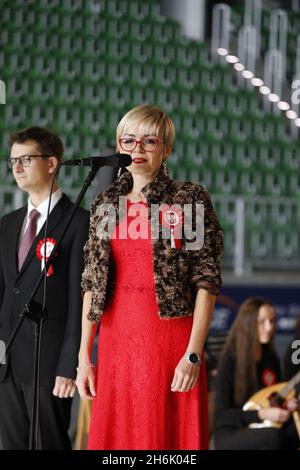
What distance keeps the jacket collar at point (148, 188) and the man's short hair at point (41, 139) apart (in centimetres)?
47

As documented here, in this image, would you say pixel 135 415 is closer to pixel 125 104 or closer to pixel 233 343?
pixel 233 343

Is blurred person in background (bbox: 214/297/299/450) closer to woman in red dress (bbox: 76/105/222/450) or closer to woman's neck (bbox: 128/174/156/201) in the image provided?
woman in red dress (bbox: 76/105/222/450)

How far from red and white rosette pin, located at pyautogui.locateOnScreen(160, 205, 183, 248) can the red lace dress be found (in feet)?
Result: 0.20

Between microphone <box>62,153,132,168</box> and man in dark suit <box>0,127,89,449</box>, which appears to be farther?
man in dark suit <box>0,127,89,449</box>

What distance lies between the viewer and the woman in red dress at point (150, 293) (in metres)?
2.26

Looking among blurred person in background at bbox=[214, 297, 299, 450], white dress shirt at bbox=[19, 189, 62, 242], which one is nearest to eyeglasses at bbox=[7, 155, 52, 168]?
white dress shirt at bbox=[19, 189, 62, 242]

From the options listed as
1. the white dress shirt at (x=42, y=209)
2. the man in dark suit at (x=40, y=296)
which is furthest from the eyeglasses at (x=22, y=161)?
the white dress shirt at (x=42, y=209)

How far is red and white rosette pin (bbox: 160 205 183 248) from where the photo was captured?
2271 millimetres

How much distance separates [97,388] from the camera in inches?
92.4

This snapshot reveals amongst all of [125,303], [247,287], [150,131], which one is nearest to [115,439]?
[125,303]

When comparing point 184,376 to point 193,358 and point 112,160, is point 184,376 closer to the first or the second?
point 193,358

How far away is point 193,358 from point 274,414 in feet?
5.93

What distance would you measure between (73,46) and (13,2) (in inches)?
27.3

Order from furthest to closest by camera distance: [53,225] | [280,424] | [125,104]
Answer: [125,104] < [280,424] < [53,225]
